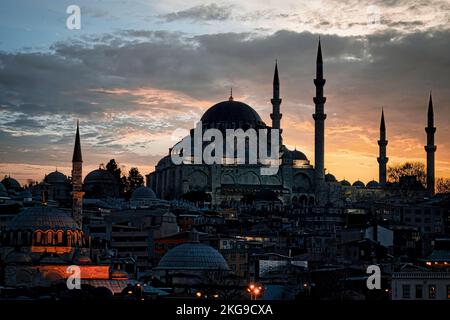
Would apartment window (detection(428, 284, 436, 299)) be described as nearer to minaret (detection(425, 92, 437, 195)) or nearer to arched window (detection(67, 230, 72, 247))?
arched window (detection(67, 230, 72, 247))

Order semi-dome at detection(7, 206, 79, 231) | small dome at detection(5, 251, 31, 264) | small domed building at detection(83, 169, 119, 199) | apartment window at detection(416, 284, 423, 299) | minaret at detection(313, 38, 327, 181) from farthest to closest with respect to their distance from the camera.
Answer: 1. small domed building at detection(83, 169, 119, 199)
2. minaret at detection(313, 38, 327, 181)
3. semi-dome at detection(7, 206, 79, 231)
4. small dome at detection(5, 251, 31, 264)
5. apartment window at detection(416, 284, 423, 299)

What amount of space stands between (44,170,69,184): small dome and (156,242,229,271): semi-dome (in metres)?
50.9

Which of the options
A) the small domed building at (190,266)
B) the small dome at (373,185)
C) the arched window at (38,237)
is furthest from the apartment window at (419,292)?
the small dome at (373,185)

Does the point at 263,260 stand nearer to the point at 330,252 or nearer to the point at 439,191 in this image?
the point at 330,252

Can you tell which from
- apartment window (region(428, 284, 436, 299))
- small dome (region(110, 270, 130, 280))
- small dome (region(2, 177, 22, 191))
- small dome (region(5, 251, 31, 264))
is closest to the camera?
apartment window (region(428, 284, 436, 299))

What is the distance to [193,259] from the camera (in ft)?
192

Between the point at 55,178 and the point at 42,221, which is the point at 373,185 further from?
Answer: the point at 42,221

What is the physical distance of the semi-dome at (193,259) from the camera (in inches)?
2290

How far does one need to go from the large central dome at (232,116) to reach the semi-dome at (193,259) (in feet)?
169

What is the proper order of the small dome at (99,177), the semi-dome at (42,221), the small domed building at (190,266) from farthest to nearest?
the small dome at (99,177), the semi-dome at (42,221), the small domed building at (190,266)

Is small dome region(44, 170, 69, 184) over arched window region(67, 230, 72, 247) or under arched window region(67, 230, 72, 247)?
over

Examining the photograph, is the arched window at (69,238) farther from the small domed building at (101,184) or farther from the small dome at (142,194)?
the small domed building at (101,184)

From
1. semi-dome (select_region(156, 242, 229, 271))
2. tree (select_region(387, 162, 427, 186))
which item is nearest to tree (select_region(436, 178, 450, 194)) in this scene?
tree (select_region(387, 162, 427, 186))

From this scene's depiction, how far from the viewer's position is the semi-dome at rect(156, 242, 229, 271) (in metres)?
58.2
